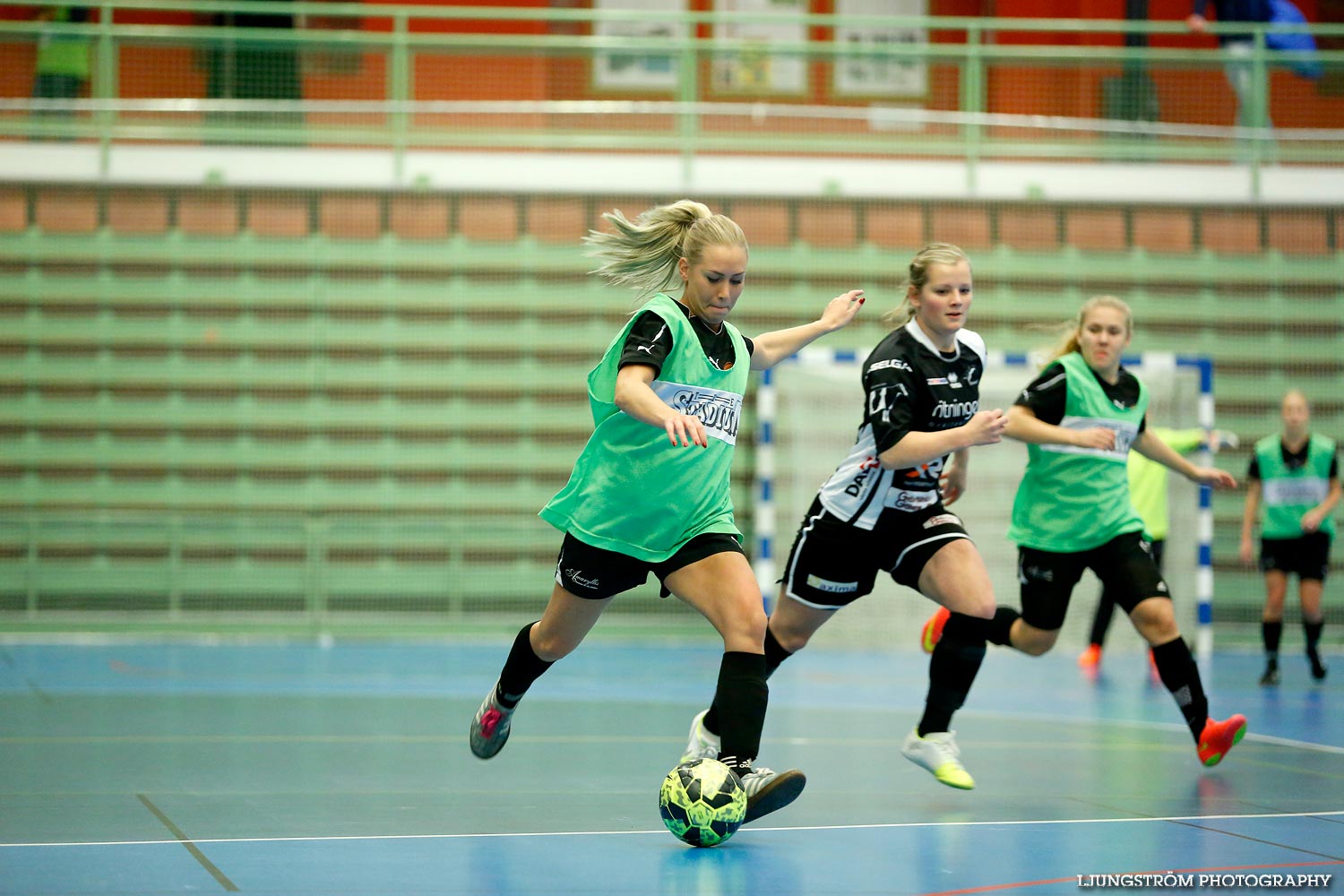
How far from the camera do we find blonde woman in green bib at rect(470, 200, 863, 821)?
4094 mm

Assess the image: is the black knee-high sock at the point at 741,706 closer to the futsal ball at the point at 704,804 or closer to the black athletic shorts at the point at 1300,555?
the futsal ball at the point at 704,804

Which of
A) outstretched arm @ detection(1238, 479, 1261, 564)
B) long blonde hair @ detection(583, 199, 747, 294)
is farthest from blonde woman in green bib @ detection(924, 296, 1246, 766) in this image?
outstretched arm @ detection(1238, 479, 1261, 564)

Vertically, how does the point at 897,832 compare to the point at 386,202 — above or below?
below

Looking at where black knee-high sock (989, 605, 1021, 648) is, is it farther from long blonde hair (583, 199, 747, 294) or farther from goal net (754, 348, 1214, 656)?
goal net (754, 348, 1214, 656)

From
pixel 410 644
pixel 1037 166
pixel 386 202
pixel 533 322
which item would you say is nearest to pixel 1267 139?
pixel 1037 166

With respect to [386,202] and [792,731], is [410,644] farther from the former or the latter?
[792,731]

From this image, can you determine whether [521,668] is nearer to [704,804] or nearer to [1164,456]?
[704,804]

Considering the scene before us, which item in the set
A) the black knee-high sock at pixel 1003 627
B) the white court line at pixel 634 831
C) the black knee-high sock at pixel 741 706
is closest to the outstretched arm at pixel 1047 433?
the black knee-high sock at pixel 1003 627

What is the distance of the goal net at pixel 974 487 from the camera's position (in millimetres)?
11180

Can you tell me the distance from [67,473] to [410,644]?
10.8 feet

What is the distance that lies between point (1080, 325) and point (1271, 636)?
4.29 metres

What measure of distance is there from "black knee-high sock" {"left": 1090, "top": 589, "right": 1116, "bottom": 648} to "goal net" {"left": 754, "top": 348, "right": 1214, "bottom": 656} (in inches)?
36.4

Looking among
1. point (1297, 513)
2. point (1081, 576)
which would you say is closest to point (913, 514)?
point (1081, 576)

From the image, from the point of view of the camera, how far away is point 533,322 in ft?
40.3
